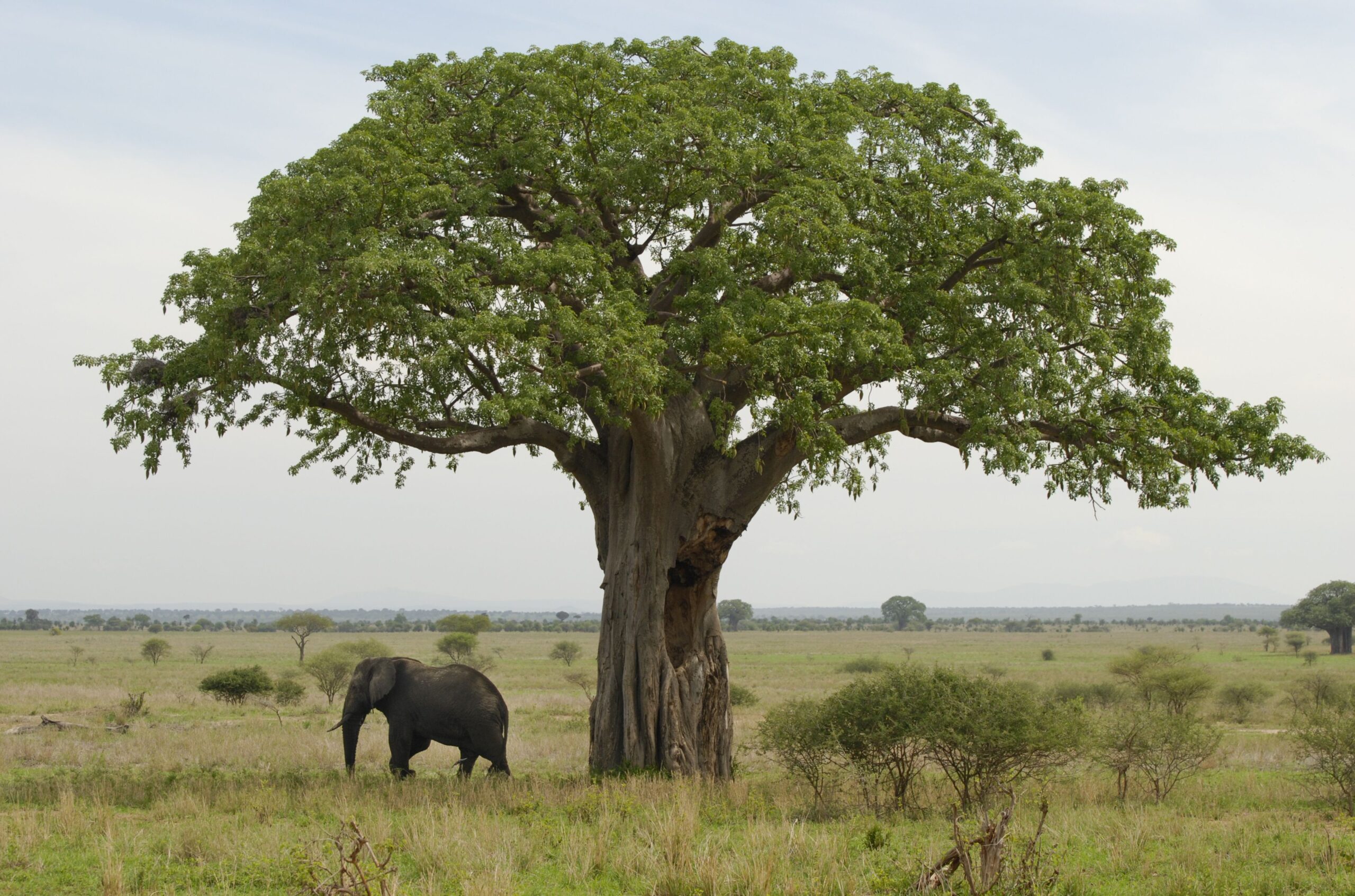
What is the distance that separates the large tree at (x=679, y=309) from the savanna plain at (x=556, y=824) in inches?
112

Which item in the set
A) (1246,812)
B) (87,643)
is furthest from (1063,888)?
(87,643)

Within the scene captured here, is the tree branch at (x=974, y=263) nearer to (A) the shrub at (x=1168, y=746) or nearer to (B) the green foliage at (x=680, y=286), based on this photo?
(B) the green foliage at (x=680, y=286)

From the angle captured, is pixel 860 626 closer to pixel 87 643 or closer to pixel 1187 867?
pixel 87 643

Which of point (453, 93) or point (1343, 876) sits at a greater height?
point (453, 93)

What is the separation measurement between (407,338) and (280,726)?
1332 centimetres

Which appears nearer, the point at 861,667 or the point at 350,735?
the point at 350,735

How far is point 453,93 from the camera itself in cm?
1483

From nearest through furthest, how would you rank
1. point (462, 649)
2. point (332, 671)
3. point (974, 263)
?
1. point (974, 263)
2. point (332, 671)
3. point (462, 649)

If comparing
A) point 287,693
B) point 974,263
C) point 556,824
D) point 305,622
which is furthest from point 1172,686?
point 305,622

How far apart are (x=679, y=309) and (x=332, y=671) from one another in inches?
958

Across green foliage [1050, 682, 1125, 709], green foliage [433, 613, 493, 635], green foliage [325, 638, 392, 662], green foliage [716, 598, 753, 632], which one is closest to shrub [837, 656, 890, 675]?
green foliage [1050, 682, 1125, 709]

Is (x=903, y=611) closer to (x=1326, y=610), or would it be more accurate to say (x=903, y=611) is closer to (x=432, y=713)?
(x=1326, y=610)

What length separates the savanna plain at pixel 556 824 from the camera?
8594mm

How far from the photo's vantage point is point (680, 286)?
14625 mm
